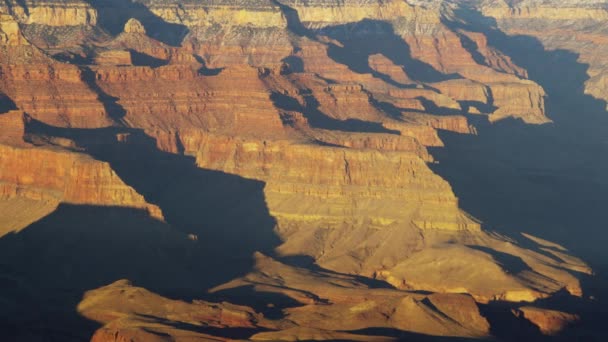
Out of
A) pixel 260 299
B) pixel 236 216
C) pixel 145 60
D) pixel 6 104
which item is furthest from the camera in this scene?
pixel 145 60

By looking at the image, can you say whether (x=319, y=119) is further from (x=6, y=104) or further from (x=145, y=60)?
(x=6, y=104)

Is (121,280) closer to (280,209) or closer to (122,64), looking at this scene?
(280,209)

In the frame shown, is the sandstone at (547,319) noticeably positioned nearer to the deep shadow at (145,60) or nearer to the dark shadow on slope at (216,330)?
the dark shadow on slope at (216,330)

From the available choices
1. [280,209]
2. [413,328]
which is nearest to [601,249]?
[280,209]

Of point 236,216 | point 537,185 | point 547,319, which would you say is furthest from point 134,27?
point 547,319

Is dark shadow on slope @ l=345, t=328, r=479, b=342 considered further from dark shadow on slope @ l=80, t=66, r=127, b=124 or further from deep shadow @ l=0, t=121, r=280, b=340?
dark shadow on slope @ l=80, t=66, r=127, b=124

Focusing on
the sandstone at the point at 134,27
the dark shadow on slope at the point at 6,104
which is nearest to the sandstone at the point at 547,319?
the dark shadow on slope at the point at 6,104
